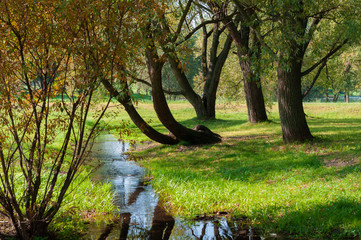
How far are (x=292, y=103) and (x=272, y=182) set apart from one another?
4.94 metres

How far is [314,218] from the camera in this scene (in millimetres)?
6578

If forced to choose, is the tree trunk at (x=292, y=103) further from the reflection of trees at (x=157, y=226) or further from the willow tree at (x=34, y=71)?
the willow tree at (x=34, y=71)

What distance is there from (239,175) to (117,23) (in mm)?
5761

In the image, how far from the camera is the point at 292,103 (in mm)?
13484

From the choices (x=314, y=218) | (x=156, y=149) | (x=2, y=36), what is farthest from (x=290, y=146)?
Answer: (x=2, y=36)

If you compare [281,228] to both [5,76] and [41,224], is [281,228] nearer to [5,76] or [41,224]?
[41,224]

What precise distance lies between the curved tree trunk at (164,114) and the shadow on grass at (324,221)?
6462mm

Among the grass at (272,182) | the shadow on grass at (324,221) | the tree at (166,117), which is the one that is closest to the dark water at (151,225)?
the grass at (272,182)

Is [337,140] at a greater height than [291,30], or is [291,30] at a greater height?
[291,30]

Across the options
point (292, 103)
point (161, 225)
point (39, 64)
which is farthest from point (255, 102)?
point (39, 64)

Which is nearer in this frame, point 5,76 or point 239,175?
point 5,76

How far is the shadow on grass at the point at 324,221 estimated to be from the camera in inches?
239

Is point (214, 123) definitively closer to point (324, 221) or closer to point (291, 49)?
point (291, 49)

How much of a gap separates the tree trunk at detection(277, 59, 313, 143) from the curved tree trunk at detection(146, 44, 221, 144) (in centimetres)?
378
